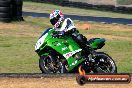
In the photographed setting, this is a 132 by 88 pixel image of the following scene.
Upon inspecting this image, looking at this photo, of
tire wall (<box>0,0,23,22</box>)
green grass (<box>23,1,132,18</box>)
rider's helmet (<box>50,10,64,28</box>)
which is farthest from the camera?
green grass (<box>23,1,132,18</box>)

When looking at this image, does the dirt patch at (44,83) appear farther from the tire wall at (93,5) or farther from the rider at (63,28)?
the tire wall at (93,5)

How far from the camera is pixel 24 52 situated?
1542cm

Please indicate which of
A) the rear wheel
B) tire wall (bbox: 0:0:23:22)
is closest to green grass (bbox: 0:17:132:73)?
tire wall (bbox: 0:0:23:22)

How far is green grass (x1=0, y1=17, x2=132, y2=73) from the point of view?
1262 centimetres

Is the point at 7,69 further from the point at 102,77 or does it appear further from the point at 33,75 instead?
the point at 102,77

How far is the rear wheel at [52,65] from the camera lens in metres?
10.2

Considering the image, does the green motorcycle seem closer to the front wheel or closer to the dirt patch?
the front wheel

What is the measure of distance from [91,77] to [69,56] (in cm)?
210

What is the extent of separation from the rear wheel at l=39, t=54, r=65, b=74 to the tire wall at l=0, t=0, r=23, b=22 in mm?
12759

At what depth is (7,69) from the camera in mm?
12195

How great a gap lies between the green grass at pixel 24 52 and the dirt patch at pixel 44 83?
2.86m

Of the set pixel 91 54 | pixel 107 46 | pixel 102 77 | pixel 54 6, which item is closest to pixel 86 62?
pixel 91 54

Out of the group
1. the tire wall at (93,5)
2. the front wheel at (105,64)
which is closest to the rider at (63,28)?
the front wheel at (105,64)

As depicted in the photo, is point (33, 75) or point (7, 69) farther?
point (7, 69)
